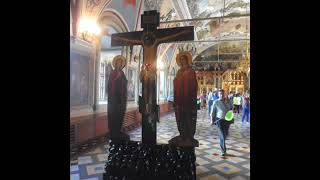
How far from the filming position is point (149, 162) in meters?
4.28

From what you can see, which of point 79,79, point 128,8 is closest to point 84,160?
point 79,79

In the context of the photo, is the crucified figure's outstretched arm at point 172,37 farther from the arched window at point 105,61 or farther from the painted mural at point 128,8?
the arched window at point 105,61

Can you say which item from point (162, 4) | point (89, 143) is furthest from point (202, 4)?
point (89, 143)

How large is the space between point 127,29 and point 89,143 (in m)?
4.03

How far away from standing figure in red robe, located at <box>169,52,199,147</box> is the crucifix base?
0.15 m

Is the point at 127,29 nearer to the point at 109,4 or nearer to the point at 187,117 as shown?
the point at 109,4

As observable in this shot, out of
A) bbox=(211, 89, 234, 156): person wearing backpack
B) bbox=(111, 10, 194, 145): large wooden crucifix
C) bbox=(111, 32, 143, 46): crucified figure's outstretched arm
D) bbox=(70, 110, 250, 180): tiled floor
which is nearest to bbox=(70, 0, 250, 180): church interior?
bbox=(70, 110, 250, 180): tiled floor

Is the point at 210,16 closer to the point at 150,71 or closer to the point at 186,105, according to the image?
the point at 150,71

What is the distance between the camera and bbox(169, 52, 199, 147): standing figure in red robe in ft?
14.0

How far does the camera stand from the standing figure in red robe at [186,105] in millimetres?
4254

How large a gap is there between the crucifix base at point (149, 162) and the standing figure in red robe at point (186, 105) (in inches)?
6.1

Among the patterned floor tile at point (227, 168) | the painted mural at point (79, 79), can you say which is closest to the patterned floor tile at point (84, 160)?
the painted mural at point (79, 79)

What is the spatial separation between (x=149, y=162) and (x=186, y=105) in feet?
3.80
